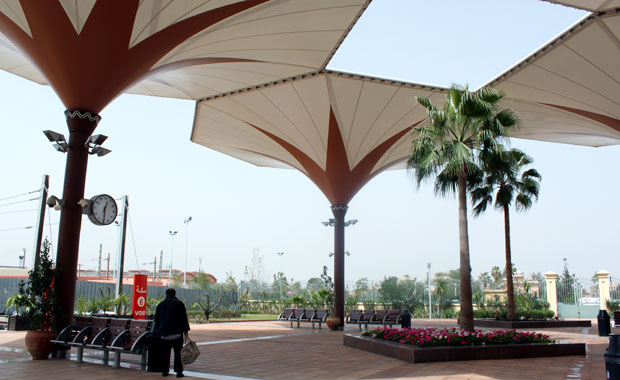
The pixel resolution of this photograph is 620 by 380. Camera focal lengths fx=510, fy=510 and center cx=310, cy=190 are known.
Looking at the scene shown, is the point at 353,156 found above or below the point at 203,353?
above

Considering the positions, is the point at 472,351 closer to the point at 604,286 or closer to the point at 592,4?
the point at 592,4

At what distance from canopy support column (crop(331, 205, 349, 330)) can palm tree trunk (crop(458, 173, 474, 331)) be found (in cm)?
877

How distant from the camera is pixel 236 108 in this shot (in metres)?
19.1

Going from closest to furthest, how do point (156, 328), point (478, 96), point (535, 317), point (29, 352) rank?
point (156, 328), point (29, 352), point (478, 96), point (535, 317)

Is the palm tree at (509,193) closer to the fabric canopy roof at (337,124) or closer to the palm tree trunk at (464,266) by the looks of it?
the fabric canopy roof at (337,124)

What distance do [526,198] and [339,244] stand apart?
828 centimetres

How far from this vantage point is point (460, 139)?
12953 mm

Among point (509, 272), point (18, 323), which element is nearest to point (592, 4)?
point (509, 272)

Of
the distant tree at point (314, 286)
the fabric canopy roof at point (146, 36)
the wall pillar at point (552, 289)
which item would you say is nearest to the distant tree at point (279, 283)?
the distant tree at point (314, 286)

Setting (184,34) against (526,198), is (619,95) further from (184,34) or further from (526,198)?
(184,34)

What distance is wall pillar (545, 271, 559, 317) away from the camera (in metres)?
28.0

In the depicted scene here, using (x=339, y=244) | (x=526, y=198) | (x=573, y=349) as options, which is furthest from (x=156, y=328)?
(x=526, y=198)

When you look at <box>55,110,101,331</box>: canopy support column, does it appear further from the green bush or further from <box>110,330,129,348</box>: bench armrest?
the green bush

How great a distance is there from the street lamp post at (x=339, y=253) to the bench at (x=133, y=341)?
40.5ft
